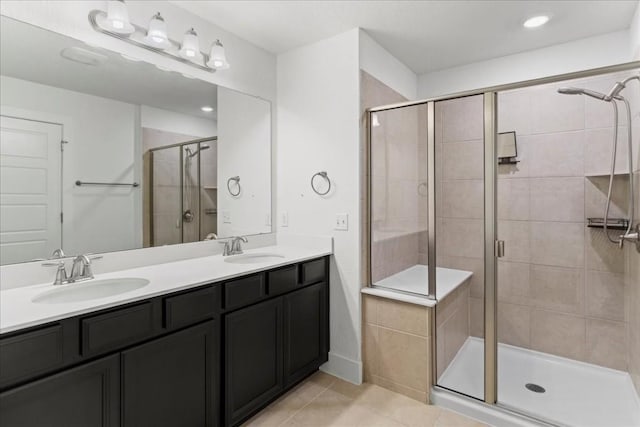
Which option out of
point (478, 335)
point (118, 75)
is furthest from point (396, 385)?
point (118, 75)

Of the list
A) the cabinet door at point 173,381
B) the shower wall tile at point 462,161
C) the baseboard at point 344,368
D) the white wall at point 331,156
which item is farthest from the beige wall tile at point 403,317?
the cabinet door at point 173,381

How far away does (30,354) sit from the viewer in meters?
1.15

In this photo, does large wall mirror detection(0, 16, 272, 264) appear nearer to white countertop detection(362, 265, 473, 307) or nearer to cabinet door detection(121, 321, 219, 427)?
cabinet door detection(121, 321, 219, 427)

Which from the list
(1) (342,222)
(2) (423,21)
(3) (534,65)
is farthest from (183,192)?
(3) (534,65)

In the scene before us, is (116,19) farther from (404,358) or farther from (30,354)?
(404,358)

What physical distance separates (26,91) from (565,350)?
386 cm

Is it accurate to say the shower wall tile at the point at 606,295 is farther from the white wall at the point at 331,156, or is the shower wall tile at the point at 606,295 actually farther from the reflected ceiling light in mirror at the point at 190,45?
the reflected ceiling light in mirror at the point at 190,45

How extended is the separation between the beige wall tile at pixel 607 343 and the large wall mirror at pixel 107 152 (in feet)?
9.04

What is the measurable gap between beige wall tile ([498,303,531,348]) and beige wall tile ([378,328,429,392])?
1.02 meters

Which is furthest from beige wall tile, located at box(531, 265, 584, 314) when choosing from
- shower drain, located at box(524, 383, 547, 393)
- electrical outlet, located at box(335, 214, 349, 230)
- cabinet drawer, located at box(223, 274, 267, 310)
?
cabinet drawer, located at box(223, 274, 267, 310)

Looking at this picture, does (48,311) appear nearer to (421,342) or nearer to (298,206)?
(298,206)

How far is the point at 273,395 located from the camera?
6.76 ft

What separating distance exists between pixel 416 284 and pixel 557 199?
1314 millimetres

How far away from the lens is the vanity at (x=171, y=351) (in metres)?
1.18
